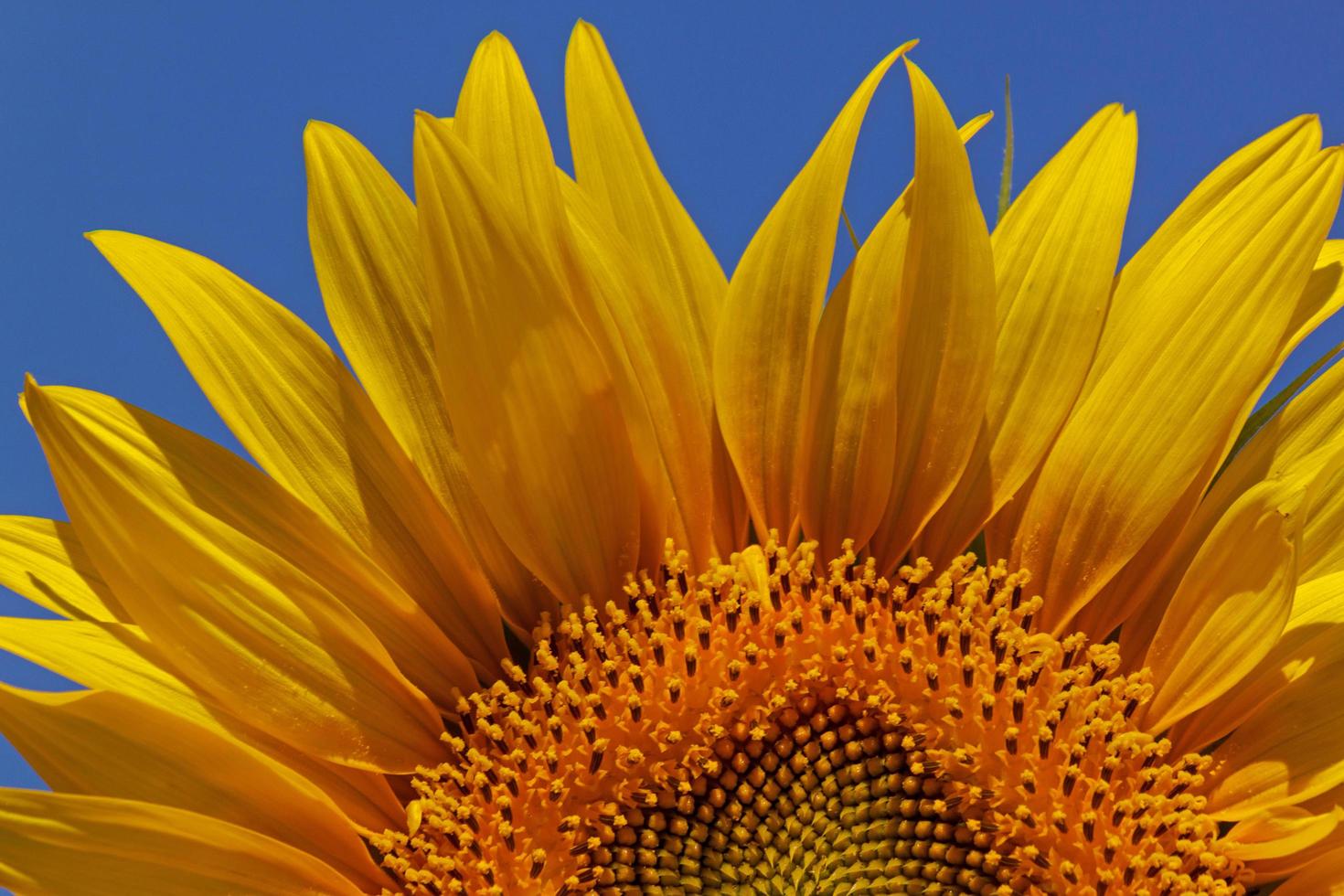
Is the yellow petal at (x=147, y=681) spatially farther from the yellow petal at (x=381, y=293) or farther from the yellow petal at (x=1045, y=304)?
the yellow petal at (x=1045, y=304)

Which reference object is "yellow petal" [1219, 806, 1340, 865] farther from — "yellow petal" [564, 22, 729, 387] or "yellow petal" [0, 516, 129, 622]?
"yellow petal" [0, 516, 129, 622]

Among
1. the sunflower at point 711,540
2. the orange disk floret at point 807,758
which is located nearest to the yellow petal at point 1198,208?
the sunflower at point 711,540

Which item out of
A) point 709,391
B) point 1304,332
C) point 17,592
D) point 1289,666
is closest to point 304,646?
point 17,592

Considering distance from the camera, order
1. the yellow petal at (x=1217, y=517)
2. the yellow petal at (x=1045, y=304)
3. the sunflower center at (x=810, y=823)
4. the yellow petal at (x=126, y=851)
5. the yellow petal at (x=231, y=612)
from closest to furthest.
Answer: the yellow petal at (x=126, y=851), the yellow petal at (x=231, y=612), the sunflower center at (x=810, y=823), the yellow petal at (x=1217, y=517), the yellow petal at (x=1045, y=304)

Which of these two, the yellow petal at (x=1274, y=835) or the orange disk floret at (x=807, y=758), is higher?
the orange disk floret at (x=807, y=758)

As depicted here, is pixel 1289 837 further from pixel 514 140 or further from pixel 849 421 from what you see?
pixel 514 140

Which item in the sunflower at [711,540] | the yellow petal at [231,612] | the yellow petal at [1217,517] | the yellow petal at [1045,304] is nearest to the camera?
the yellow petal at [231,612]

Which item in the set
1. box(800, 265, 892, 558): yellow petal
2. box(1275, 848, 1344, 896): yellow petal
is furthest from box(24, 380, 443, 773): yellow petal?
box(1275, 848, 1344, 896): yellow petal
